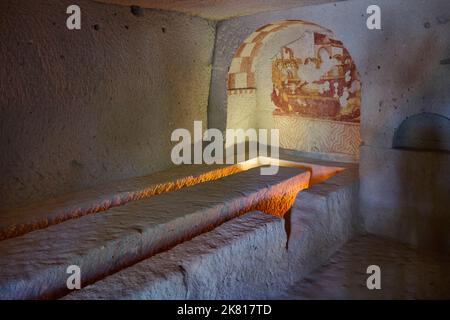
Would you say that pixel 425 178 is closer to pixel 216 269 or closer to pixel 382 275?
pixel 382 275

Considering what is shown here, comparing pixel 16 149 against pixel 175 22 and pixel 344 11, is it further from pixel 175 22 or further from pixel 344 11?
pixel 344 11

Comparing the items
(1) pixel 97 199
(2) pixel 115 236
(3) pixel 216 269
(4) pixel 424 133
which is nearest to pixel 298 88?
(4) pixel 424 133

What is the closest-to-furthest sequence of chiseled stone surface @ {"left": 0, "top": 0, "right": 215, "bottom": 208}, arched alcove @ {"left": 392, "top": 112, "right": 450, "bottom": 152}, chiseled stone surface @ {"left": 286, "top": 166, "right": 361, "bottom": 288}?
1. chiseled stone surface @ {"left": 0, "top": 0, "right": 215, "bottom": 208}
2. chiseled stone surface @ {"left": 286, "top": 166, "right": 361, "bottom": 288}
3. arched alcove @ {"left": 392, "top": 112, "right": 450, "bottom": 152}

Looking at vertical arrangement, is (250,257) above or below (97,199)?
below

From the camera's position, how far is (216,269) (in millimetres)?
2344

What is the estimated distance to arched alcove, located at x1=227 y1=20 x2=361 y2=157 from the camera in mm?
4637

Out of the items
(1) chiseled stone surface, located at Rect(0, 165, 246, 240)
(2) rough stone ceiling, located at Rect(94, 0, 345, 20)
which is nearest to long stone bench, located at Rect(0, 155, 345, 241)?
(1) chiseled stone surface, located at Rect(0, 165, 246, 240)

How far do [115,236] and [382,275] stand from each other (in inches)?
81.1

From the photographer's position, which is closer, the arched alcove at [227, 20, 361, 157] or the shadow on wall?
the shadow on wall

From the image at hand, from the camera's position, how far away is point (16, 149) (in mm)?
3002

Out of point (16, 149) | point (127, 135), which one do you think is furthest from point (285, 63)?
point (16, 149)

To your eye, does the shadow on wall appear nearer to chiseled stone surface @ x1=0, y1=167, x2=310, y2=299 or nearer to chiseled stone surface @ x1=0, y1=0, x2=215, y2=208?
chiseled stone surface @ x1=0, y1=167, x2=310, y2=299

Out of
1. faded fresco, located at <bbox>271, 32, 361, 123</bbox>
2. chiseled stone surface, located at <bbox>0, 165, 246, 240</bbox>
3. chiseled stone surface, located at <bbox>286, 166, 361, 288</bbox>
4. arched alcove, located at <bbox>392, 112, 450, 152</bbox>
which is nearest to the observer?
chiseled stone surface, located at <bbox>0, 165, 246, 240</bbox>

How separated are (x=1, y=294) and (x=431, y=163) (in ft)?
10.2
